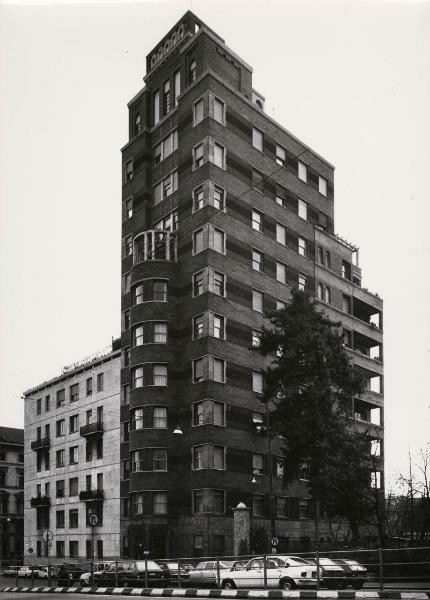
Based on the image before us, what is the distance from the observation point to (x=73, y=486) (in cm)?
7069

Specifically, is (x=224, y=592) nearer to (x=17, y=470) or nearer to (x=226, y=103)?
(x=226, y=103)

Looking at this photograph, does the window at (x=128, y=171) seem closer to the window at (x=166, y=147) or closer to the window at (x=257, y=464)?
the window at (x=166, y=147)

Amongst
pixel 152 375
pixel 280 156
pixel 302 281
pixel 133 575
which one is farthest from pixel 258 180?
pixel 133 575

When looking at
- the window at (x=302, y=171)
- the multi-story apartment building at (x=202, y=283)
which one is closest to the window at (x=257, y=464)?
the multi-story apartment building at (x=202, y=283)

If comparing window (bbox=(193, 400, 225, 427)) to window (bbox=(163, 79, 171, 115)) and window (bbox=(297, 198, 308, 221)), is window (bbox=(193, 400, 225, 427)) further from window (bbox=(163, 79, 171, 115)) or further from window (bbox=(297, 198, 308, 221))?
window (bbox=(163, 79, 171, 115))

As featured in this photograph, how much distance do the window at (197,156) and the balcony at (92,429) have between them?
23.4 metres

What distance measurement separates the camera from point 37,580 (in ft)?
187

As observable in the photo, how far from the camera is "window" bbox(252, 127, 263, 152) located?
60.1 m

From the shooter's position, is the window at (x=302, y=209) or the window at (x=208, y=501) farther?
the window at (x=302, y=209)

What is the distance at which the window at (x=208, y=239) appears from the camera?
178 ft

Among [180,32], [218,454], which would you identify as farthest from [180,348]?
[180,32]

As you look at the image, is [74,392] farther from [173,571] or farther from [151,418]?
[173,571]

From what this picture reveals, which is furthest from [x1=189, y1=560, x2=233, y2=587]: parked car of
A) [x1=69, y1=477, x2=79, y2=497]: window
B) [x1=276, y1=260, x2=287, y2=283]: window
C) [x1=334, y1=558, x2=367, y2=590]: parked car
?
[x1=69, y1=477, x2=79, y2=497]: window

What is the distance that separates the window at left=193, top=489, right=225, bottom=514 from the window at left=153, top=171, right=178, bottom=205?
21898mm
